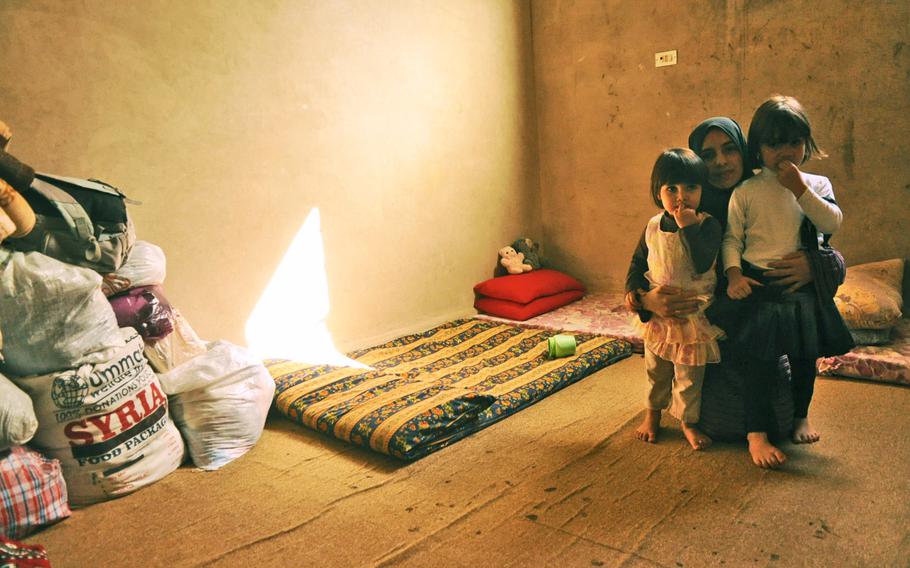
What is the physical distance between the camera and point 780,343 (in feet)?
6.39

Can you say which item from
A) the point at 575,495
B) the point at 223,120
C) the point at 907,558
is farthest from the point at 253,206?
the point at 907,558

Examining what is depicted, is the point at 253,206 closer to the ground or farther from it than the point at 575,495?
farther from it

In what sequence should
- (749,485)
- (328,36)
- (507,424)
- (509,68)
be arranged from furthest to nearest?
(509,68), (328,36), (507,424), (749,485)

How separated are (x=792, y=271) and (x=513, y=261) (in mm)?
2604

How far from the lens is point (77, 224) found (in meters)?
2.02

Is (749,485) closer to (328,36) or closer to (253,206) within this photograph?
(253,206)

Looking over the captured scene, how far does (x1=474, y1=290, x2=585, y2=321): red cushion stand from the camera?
4023 mm

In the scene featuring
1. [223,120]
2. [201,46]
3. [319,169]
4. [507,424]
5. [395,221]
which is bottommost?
[507,424]

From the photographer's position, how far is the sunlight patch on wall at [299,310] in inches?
123

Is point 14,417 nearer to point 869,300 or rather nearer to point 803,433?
point 803,433

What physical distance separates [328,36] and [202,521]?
2514mm

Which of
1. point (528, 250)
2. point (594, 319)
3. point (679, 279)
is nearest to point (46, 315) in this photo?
point (679, 279)

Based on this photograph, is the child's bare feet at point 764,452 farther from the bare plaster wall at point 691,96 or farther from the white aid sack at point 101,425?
the bare plaster wall at point 691,96

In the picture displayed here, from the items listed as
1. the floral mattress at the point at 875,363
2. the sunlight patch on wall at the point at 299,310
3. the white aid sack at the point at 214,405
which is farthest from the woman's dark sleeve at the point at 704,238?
the sunlight patch on wall at the point at 299,310
